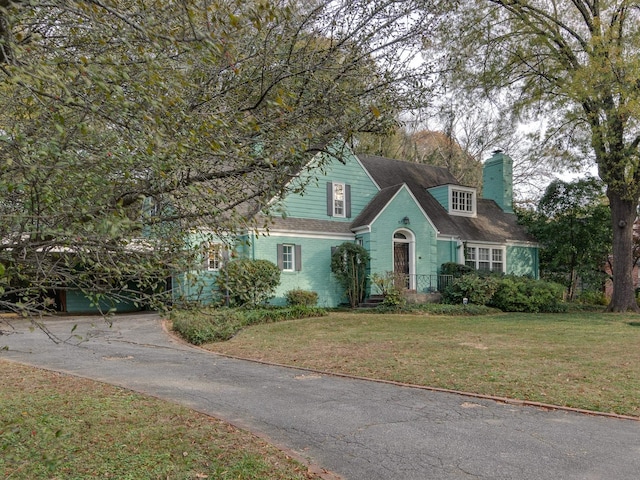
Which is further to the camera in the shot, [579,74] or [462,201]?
[462,201]

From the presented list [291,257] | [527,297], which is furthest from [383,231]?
[527,297]

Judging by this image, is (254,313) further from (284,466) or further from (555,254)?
(555,254)

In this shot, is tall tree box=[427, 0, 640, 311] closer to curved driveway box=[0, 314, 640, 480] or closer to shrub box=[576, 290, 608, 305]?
shrub box=[576, 290, 608, 305]

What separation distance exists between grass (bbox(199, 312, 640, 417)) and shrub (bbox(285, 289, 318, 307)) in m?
2.89

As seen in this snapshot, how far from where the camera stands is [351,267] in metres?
20.8

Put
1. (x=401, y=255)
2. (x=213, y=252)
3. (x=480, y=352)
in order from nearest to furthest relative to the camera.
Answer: (x=213, y=252) → (x=480, y=352) → (x=401, y=255)

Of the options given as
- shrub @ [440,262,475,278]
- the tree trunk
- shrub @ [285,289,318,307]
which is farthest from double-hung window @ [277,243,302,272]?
the tree trunk

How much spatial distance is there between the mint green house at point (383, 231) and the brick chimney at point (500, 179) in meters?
2.89

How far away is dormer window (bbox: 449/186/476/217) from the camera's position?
2606 centimetres

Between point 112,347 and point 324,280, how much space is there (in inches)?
425

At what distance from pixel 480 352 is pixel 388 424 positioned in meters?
5.37

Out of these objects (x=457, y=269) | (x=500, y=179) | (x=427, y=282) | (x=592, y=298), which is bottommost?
A: (x=592, y=298)

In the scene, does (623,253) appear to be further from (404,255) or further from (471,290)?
(404,255)

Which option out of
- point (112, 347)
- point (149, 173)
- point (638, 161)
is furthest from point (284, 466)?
point (638, 161)
